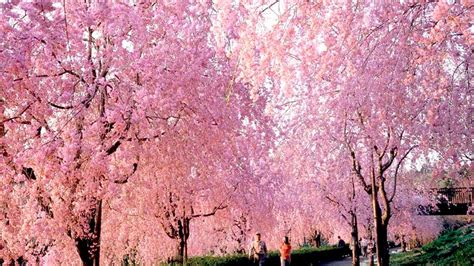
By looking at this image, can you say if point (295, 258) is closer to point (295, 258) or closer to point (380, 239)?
point (295, 258)

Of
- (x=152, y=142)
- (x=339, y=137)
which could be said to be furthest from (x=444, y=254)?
(x=152, y=142)

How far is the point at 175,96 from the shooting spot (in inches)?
428

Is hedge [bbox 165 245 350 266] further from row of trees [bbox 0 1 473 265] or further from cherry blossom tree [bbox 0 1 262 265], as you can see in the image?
cherry blossom tree [bbox 0 1 262 265]

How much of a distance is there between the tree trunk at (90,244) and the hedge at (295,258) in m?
10.5

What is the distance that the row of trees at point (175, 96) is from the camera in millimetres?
7879

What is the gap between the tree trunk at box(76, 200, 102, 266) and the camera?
10.7 metres

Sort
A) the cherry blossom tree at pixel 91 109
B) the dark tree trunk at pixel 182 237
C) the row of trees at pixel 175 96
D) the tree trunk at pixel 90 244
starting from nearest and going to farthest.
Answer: the row of trees at pixel 175 96, the cherry blossom tree at pixel 91 109, the tree trunk at pixel 90 244, the dark tree trunk at pixel 182 237

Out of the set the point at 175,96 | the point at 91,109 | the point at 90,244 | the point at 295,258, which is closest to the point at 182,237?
the point at 90,244

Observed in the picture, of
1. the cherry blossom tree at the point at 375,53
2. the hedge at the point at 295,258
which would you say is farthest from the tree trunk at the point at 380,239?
the hedge at the point at 295,258

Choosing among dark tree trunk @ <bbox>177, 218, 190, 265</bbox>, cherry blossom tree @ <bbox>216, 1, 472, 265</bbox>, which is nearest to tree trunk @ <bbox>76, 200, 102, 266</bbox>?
cherry blossom tree @ <bbox>216, 1, 472, 265</bbox>

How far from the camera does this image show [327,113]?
15.5 meters

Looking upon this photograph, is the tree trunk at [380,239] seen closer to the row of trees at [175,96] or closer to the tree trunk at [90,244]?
the row of trees at [175,96]

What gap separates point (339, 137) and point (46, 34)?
37.5 feet

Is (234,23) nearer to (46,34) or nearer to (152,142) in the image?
(46,34)
